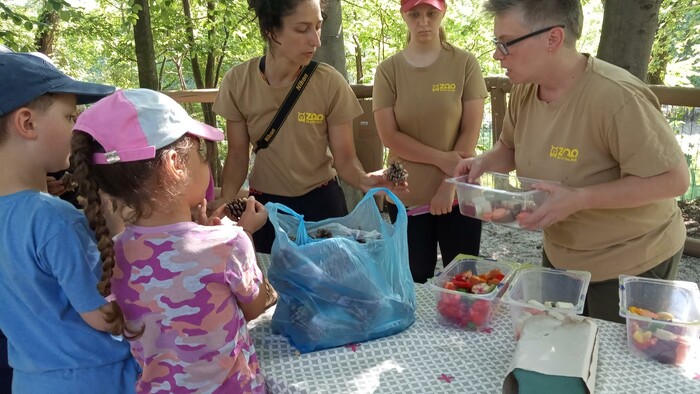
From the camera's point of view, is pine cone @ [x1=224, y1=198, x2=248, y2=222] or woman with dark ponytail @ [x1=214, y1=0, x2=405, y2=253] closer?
pine cone @ [x1=224, y1=198, x2=248, y2=222]

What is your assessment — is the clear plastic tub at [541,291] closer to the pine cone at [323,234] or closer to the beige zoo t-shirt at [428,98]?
the pine cone at [323,234]

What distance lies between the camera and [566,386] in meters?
1.24

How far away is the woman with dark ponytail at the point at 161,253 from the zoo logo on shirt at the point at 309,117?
1139mm

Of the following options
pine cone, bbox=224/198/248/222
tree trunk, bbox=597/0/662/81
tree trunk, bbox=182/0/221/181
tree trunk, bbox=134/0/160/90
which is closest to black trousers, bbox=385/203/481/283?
pine cone, bbox=224/198/248/222

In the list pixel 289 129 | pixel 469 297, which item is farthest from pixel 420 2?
pixel 469 297

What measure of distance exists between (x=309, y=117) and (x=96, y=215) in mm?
1383

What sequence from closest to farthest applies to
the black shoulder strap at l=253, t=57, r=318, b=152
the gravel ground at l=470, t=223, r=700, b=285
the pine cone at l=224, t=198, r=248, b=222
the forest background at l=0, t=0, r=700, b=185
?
the pine cone at l=224, t=198, r=248, b=222 < the black shoulder strap at l=253, t=57, r=318, b=152 < the gravel ground at l=470, t=223, r=700, b=285 < the forest background at l=0, t=0, r=700, b=185

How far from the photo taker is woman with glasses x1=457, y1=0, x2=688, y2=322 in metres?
1.68

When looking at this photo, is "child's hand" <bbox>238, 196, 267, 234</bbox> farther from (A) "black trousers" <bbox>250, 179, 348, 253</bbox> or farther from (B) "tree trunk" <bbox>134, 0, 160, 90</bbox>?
(B) "tree trunk" <bbox>134, 0, 160, 90</bbox>

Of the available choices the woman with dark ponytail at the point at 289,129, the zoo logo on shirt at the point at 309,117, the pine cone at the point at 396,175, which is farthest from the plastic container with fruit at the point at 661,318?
the zoo logo on shirt at the point at 309,117

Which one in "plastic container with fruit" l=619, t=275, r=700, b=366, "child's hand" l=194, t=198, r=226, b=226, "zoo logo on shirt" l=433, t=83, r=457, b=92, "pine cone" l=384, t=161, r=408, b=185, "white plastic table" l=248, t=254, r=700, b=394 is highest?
"zoo logo on shirt" l=433, t=83, r=457, b=92

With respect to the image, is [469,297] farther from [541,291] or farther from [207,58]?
[207,58]

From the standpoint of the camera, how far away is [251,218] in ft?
5.11

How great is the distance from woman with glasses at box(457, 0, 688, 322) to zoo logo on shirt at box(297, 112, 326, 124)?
92cm
